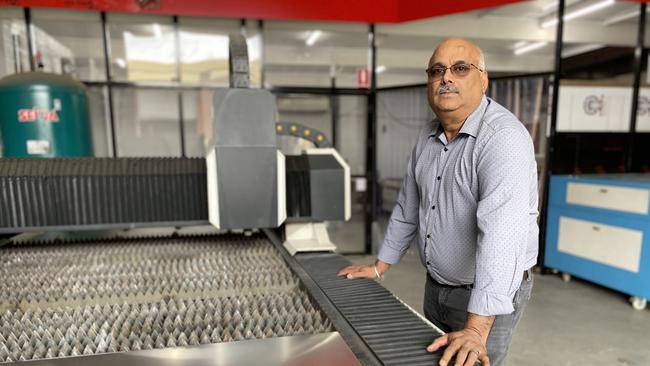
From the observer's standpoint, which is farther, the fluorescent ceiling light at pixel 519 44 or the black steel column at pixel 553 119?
the fluorescent ceiling light at pixel 519 44

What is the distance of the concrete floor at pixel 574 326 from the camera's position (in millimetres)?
2393

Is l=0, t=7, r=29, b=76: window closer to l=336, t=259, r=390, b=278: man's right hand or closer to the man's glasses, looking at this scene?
l=336, t=259, r=390, b=278: man's right hand

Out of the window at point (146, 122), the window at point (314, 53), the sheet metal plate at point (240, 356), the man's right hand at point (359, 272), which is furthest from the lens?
the window at point (314, 53)

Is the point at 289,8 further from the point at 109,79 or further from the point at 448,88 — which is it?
the point at 448,88

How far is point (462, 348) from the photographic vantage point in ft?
2.45

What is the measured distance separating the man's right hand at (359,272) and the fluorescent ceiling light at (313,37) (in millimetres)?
3492

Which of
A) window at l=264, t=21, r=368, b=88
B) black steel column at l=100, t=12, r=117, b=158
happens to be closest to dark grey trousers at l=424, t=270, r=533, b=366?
window at l=264, t=21, r=368, b=88

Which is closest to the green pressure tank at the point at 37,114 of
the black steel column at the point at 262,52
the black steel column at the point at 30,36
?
the black steel column at the point at 30,36

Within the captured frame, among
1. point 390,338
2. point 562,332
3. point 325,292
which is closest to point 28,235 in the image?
point 325,292

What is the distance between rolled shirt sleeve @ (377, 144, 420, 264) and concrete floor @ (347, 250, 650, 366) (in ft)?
4.89

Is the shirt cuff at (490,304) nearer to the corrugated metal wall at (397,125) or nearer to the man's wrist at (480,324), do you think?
the man's wrist at (480,324)

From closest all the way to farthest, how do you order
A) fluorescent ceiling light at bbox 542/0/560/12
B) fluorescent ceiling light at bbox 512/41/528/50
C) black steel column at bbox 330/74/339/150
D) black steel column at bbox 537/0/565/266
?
black steel column at bbox 537/0/565/266, fluorescent ceiling light at bbox 542/0/560/12, fluorescent ceiling light at bbox 512/41/528/50, black steel column at bbox 330/74/339/150

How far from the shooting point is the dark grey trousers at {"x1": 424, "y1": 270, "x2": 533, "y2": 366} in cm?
114

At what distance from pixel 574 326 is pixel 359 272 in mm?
2359
